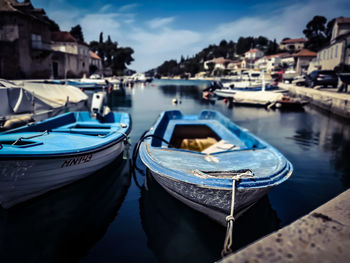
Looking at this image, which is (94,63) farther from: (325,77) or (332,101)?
(332,101)

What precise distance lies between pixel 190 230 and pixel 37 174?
12.5ft

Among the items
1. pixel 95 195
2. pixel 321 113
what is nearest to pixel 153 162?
pixel 95 195

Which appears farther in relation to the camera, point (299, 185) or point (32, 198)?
point (299, 185)

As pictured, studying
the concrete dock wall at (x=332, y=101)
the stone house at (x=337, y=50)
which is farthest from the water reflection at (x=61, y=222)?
the stone house at (x=337, y=50)

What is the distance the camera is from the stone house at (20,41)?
31.7 metres

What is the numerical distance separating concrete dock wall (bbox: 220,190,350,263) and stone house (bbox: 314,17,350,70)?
35787 mm

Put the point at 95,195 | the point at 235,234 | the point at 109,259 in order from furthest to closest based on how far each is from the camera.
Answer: the point at 95,195
the point at 235,234
the point at 109,259

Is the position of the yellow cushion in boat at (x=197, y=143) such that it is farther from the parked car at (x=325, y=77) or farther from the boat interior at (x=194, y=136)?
the parked car at (x=325, y=77)

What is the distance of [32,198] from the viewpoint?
5.55 m

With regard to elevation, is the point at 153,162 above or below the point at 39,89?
below

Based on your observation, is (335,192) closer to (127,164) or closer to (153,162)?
(153,162)

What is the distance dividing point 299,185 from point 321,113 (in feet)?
55.0

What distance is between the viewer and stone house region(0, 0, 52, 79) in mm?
31688

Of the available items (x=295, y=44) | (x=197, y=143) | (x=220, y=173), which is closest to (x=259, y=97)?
(x=197, y=143)
